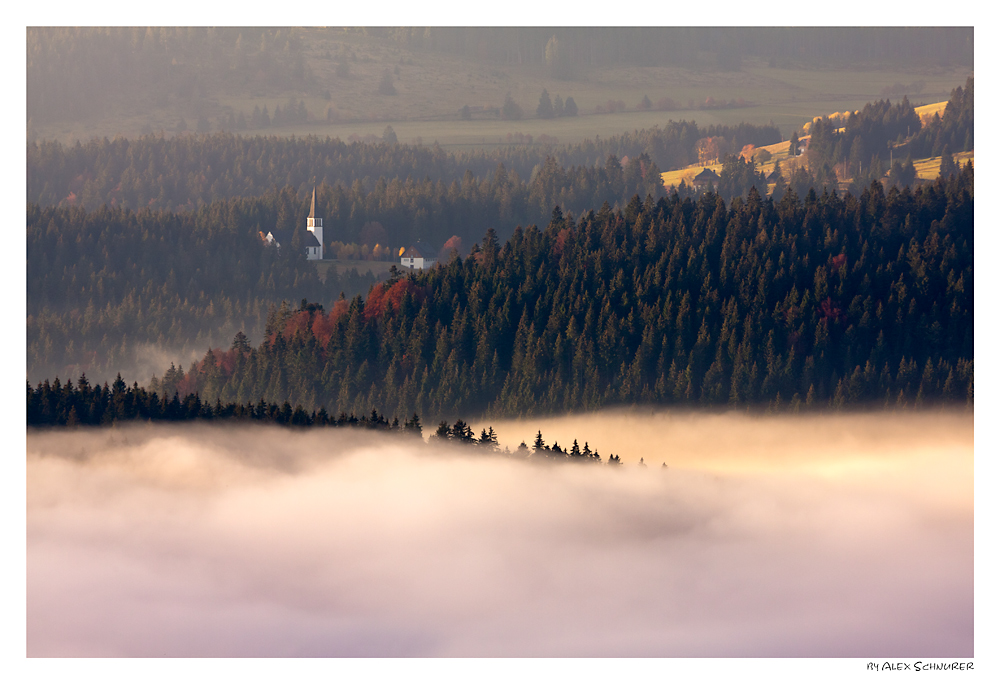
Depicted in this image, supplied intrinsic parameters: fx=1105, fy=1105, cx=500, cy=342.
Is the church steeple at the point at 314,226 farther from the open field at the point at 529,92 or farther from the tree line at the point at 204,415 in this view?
the tree line at the point at 204,415

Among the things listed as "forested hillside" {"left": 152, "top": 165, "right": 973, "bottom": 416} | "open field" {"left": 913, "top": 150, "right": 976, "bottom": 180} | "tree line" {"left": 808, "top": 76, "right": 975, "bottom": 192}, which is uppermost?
"tree line" {"left": 808, "top": 76, "right": 975, "bottom": 192}

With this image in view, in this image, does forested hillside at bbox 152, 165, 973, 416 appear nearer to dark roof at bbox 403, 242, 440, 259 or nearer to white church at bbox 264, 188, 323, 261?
dark roof at bbox 403, 242, 440, 259

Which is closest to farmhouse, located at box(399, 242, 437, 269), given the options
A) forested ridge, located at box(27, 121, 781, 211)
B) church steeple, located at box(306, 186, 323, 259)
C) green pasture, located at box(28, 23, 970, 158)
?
forested ridge, located at box(27, 121, 781, 211)

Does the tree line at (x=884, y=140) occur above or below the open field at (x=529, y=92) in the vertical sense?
below

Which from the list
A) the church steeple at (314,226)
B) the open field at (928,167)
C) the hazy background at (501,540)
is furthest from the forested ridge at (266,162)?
the hazy background at (501,540)

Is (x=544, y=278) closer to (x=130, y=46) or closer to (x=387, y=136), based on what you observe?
(x=387, y=136)

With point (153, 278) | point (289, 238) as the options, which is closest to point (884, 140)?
point (289, 238)

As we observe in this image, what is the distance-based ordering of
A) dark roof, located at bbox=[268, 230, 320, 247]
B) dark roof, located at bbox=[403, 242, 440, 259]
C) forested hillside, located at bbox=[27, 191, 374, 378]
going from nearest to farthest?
1. dark roof, located at bbox=[403, 242, 440, 259]
2. forested hillside, located at bbox=[27, 191, 374, 378]
3. dark roof, located at bbox=[268, 230, 320, 247]
